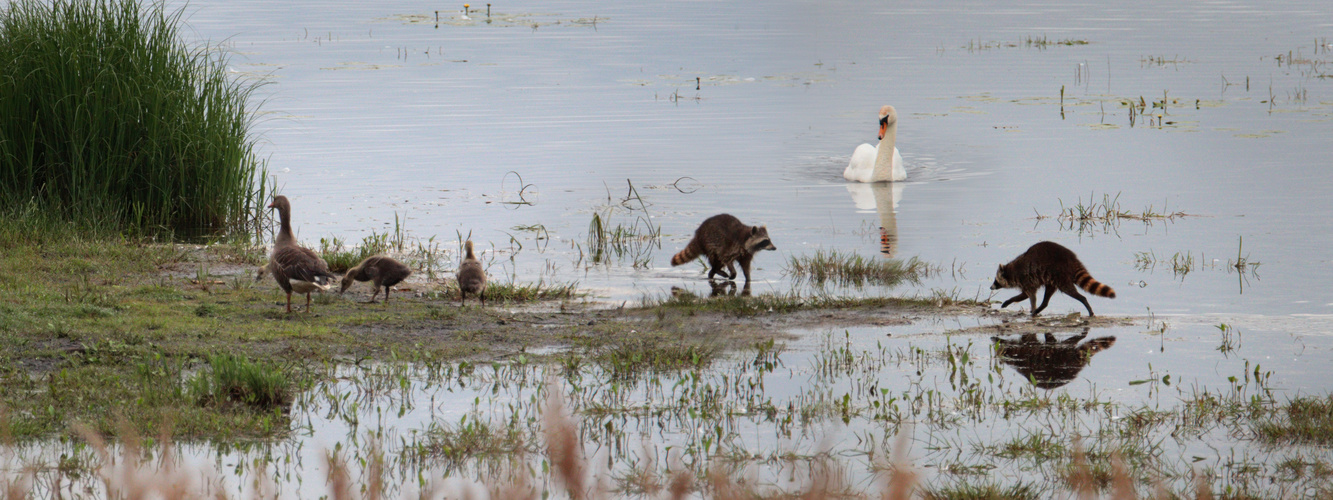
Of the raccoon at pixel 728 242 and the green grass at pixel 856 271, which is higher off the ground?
the raccoon at pixel 728 242

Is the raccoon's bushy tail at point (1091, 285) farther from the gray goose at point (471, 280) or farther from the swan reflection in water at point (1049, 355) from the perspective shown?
the gray goose at point (471, 280)

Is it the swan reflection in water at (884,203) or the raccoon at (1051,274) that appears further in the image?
the swan reflection in water at (884,203)

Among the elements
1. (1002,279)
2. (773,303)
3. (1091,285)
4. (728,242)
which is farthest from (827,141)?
(1091,285)

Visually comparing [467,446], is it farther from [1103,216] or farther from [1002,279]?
[1103,216]

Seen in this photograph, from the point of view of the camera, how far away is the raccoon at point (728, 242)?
11523 millimetres

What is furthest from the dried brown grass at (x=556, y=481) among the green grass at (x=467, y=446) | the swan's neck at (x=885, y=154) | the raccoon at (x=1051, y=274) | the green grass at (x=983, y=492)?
the swan's neck at (x=885, y=154)

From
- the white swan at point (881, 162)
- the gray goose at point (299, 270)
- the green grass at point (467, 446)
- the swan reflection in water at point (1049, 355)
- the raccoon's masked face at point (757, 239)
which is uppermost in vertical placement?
the white swan at point (881, 162)

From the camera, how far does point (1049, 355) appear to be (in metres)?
8.60

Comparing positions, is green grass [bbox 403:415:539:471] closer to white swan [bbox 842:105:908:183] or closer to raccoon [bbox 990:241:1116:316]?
raccoon [bbox 990:241:1116:316]

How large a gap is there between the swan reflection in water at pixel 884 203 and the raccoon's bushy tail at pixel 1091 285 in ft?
12.0

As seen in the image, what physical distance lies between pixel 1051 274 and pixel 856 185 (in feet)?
29.6

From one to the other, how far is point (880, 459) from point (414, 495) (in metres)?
2.27

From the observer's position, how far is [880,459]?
6477 mm

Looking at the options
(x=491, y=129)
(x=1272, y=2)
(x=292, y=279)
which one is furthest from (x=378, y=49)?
(x=1272, y=2)
